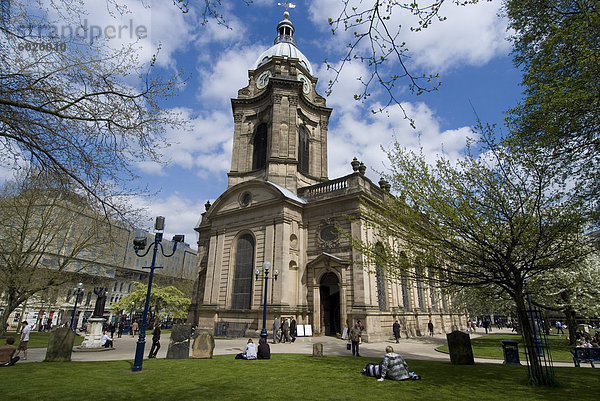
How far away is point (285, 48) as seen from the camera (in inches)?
1544

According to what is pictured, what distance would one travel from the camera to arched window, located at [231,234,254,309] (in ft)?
82.6

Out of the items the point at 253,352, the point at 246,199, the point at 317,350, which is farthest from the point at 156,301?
the point at 317,350

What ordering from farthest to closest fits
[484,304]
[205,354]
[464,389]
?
[484,304], [205,354], [464,389]

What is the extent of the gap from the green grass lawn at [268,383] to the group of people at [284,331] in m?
8.33

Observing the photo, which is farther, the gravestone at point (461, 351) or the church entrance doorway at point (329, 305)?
the church entrance doorway at point (329, 305)

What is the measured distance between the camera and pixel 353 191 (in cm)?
2378

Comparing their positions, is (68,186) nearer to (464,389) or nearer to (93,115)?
(93,115)

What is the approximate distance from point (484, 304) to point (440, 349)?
11631 mm

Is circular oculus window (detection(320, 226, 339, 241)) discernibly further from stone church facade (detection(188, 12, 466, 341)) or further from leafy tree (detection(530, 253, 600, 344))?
leafy tree (detection(530, 253, 600, 344))

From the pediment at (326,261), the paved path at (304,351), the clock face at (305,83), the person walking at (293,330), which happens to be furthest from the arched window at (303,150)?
the paved path at (304,351)

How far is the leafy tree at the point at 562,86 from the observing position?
341 inches

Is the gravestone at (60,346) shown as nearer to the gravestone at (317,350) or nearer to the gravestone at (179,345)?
the gravestone at (179,345)

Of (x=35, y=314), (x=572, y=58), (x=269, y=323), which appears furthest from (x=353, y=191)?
(x=35, y=314)

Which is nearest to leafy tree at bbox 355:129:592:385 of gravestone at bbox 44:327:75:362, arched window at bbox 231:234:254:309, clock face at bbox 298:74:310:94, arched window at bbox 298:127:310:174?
gravestone at bbox 44:327:75:362
